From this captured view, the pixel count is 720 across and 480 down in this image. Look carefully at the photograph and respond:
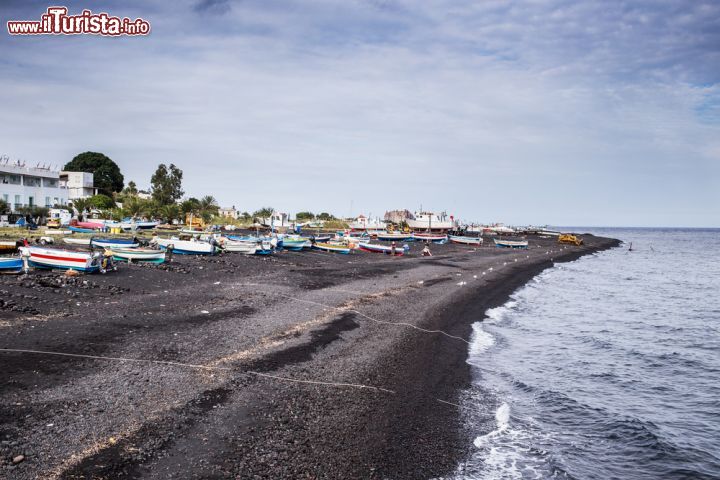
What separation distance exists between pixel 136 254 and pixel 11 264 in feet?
29.1

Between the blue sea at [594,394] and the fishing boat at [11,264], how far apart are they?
68.6ft

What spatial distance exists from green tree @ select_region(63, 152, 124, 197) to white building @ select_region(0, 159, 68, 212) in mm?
29670

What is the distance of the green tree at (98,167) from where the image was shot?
109 meters

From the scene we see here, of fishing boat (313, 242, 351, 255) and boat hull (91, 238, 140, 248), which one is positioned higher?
boat hull (91, 238, 140, 248)

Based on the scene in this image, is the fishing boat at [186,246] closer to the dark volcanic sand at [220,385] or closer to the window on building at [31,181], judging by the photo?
the dark volcanic sand at [220,385]

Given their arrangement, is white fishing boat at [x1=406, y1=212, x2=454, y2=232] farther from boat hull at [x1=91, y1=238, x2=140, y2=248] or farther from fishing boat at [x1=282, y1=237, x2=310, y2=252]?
boat hull at [x1=91, y1=238, x2=140, y2=248]

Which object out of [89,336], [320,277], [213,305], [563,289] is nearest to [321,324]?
[213,305]

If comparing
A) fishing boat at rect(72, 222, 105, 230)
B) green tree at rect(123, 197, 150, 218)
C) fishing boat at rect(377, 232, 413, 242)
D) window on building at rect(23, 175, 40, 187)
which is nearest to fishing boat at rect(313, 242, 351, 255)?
fishing boat at rect(72, 222, 105, 230)

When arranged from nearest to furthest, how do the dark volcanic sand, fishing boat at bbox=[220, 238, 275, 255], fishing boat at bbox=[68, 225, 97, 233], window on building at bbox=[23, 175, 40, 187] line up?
the dark volcanic sand
fishing boat at bbox=[220, 238, 275, 255]
fishing boat at bbox=[68, 225, 97, 233]
window on building at bbox=[23, 175, 40, 187]

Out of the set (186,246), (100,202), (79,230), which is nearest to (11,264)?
(186,246)

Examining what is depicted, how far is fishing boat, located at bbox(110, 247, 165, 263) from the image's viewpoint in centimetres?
3117

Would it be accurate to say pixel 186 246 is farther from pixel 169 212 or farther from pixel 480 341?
pixel 169 212

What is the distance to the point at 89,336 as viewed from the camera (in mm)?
14047

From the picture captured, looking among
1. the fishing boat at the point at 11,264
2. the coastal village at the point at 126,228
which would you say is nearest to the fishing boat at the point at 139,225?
the coastal village at the point at 126,228
